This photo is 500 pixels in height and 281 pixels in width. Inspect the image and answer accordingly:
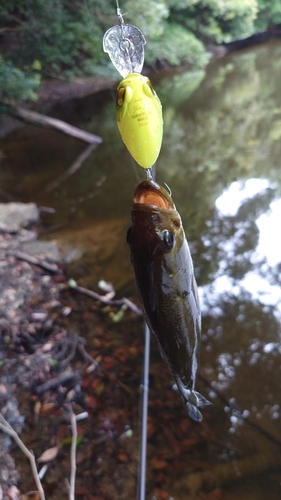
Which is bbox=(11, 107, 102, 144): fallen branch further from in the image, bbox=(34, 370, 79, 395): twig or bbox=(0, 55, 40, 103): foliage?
bbox=(34, 370, 79, 395): twig

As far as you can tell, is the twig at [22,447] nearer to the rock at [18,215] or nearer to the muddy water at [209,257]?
the muddy water at [209,257]

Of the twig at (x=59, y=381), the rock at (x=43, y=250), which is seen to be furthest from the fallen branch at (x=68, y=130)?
the twig at (x=59, y=381)

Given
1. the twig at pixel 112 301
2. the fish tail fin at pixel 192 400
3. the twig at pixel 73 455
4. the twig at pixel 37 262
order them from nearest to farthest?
1. the fish tail fin at pixel 192 400
2. the twig at pixel 73 455
3. the twig at pixel 112 301
4. the twig at pixel 37 262

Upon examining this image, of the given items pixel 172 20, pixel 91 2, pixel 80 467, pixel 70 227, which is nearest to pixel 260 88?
pixel 91 2

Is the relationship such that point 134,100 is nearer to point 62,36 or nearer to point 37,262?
point 37,262

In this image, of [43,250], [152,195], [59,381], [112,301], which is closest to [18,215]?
[43,250]

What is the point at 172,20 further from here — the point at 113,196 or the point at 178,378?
the point at 178,378
